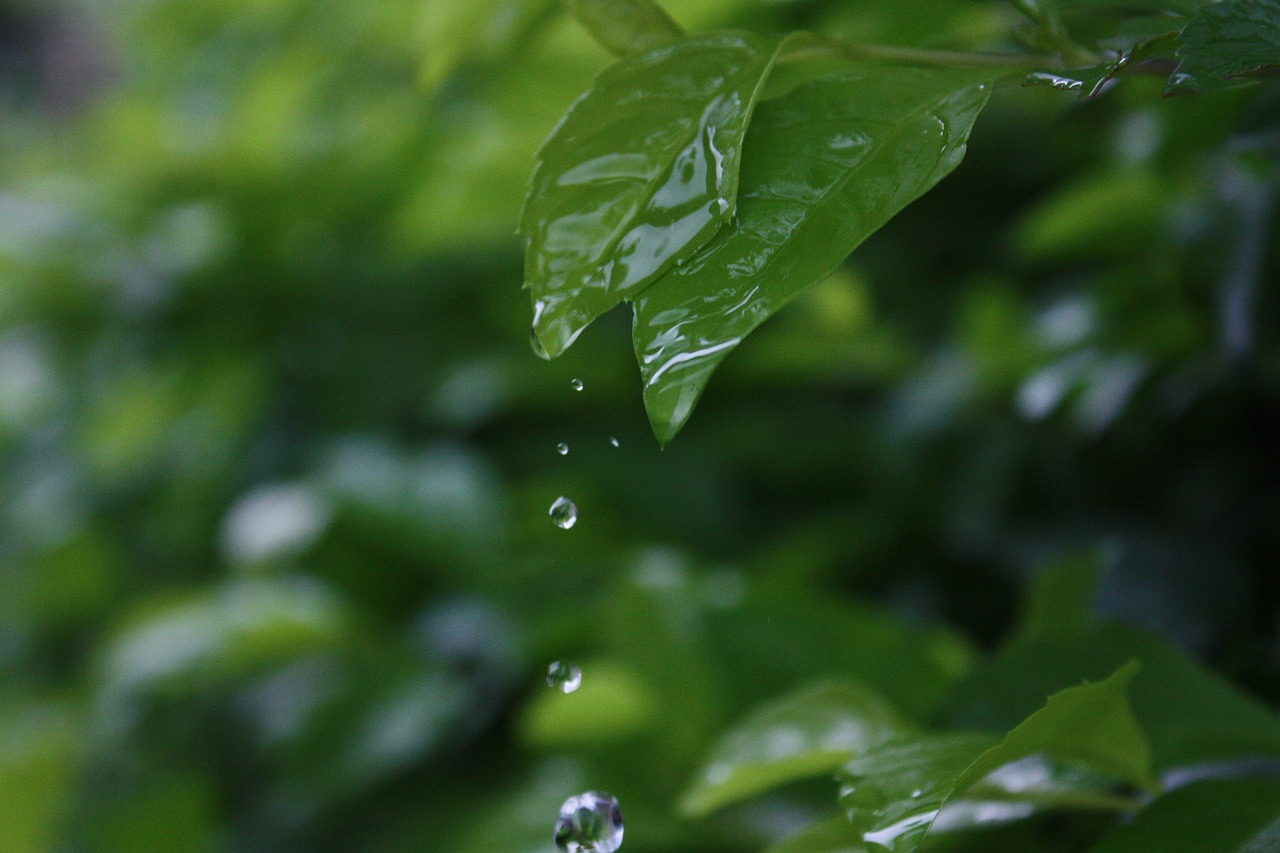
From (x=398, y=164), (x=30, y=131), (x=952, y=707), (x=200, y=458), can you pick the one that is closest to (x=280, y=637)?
(x=200, y=458)

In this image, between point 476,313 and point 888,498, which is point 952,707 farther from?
point 476,313

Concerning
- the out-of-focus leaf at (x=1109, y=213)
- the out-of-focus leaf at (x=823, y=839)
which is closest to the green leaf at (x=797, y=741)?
the out-of-focus leaf at (x=823, y=839)

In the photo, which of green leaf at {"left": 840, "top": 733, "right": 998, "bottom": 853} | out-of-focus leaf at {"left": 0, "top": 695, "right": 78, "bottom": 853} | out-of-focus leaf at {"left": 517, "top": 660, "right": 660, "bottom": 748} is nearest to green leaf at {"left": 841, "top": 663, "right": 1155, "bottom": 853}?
green leaf at {"left": 840, "top": 733, "right": 998, "bottom": 853}

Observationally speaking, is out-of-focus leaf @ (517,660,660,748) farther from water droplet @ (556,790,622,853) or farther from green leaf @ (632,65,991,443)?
green leaf @ (632,65,991,443)

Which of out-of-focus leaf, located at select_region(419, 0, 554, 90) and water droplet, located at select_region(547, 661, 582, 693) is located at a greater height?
out-of-focus leaf, located at select_region(419, 0, 554, 90)

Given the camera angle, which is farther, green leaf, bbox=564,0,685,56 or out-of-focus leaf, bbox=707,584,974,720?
out-of-focus leaf, bbox=707,584,974,720

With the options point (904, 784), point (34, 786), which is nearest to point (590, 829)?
point (904, 784)
